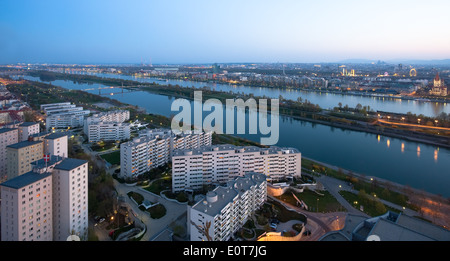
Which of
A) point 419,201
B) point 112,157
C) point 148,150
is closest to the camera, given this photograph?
point 419,201

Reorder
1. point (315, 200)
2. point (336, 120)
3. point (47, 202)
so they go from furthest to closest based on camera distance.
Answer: point (336, 120) < point (315, 200) < point (47, 202)

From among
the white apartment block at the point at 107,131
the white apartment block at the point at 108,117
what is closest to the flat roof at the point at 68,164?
the white apartment block at the point at 107,131

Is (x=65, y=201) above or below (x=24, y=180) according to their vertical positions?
below

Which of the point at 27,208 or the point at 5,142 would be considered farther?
the point at 5,142

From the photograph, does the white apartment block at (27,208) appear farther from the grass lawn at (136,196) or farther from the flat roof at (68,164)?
the grass lawn at (136,196)

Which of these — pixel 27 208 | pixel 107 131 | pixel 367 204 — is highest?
pixel 107 131

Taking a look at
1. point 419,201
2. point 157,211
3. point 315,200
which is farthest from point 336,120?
point 157,211

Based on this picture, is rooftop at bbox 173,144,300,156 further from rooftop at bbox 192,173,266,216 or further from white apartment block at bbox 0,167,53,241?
white apartment block at bbox 0,167,53,241

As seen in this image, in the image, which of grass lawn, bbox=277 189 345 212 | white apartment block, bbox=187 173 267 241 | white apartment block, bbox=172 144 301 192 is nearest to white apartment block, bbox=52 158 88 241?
white apartment block, bbox=187 173 267 241

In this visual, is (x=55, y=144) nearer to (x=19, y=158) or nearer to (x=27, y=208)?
(x=19, y=158)
